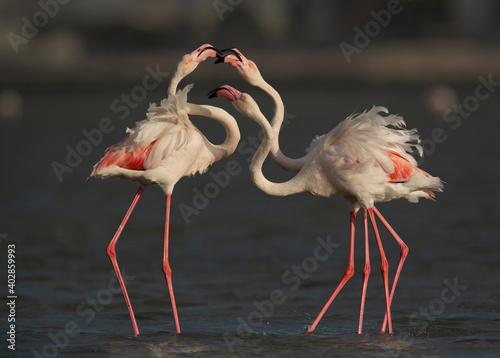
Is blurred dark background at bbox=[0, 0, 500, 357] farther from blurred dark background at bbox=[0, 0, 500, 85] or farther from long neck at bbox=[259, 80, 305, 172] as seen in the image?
long neck at bbox=[259, 80, 305, 172]

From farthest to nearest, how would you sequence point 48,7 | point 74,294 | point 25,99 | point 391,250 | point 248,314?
point 48,7 → point 25,99 → point 391,250 → point 74,294 → point 248,314

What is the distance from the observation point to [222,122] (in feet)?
25.2

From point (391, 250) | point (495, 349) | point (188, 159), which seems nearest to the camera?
point (495, 349)

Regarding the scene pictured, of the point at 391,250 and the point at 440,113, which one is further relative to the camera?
the point at 440,113

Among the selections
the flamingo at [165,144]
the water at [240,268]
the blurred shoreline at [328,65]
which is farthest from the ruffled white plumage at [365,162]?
the blurred shoreline at [328,65]

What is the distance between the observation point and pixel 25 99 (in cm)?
3975

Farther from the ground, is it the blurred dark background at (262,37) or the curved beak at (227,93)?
the blurred dark background at (262,37)

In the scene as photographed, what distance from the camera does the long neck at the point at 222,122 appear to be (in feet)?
25.0

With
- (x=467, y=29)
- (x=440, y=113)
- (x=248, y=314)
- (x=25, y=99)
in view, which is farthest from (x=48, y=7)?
(x=248, y=314)

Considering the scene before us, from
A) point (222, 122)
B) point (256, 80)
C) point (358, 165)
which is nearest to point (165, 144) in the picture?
point (222, 122)

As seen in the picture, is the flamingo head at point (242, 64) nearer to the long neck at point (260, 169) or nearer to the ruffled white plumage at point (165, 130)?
the long neck at point (260, 169)

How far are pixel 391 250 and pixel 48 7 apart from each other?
46603 millimetres

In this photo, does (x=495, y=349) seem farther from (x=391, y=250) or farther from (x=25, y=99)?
(x=25, y=99)

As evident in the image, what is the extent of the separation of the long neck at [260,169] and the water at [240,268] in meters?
1.17
